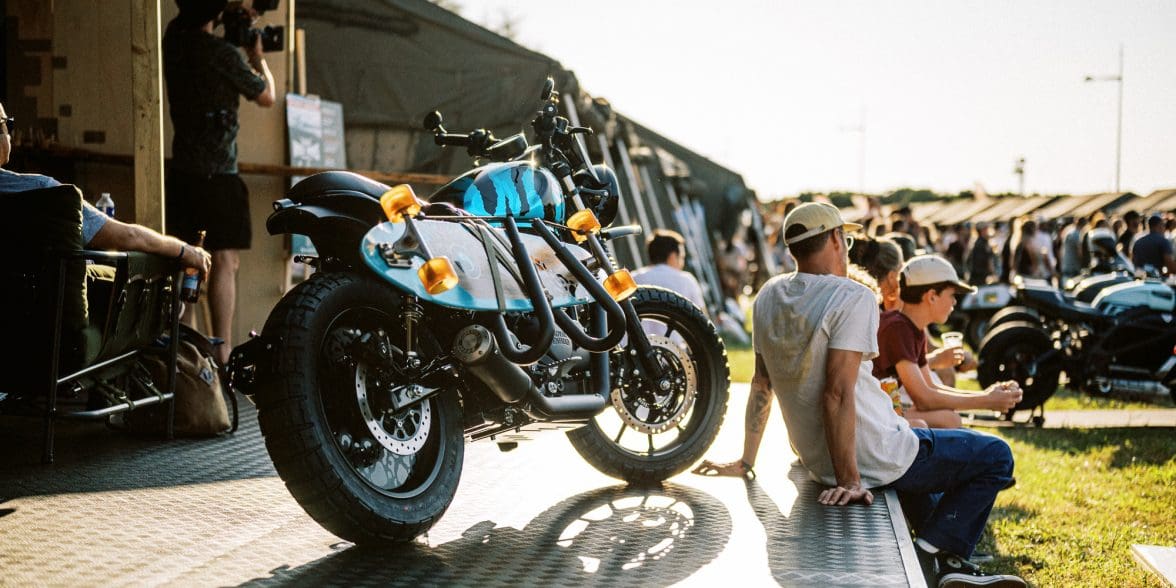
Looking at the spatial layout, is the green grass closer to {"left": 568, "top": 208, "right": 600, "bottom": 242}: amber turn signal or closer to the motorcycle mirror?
{"left": 568, "top": 208, "right": 600, "bottom": 242}: amber turn signal

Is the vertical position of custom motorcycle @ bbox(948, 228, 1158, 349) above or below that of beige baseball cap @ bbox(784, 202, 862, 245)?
below

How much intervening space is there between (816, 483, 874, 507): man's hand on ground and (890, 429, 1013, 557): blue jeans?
25cm

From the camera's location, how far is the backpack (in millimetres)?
4902

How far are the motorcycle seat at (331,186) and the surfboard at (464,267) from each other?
17 cm

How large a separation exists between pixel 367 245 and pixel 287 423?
0.51 metres

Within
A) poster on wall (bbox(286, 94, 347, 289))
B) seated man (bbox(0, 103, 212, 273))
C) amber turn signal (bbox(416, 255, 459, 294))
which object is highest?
A: poster on wall (bbox(286, 94, 347, 289))

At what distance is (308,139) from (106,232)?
383cm

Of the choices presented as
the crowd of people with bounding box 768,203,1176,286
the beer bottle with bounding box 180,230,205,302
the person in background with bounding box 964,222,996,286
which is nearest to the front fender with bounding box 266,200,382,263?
the beer bottle with bounding box 180,230,205,302

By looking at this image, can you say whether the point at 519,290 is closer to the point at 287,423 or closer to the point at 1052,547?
the point at 287,423

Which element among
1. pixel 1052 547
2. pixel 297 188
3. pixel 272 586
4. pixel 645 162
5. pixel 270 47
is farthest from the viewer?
pixel 645 162

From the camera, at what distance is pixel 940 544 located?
416cm

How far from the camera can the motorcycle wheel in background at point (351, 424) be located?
2.93 m

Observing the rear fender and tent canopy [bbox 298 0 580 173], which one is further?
tent canopy [bbox 298 0 580 173]

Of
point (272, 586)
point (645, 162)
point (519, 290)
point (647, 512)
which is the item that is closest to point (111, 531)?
point (272, 586)
